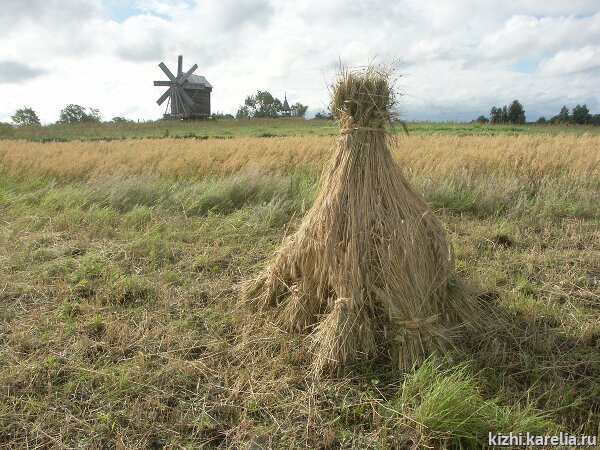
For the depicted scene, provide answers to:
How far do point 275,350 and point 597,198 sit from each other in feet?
17.5

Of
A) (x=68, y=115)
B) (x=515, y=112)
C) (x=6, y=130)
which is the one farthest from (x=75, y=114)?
(x=515, y=112)

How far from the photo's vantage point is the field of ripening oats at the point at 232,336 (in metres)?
2.13

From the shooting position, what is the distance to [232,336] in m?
2.97

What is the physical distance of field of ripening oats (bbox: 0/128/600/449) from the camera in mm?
Answer: 2133

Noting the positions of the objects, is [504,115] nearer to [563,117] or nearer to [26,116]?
[563,117]

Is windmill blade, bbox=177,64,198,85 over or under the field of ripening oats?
over

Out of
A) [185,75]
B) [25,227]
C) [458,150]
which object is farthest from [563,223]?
[185,75]

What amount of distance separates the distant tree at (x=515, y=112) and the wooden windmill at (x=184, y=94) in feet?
91.5

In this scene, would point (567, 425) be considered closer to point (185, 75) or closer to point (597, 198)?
point (597, 198)

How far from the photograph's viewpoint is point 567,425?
6.94 ft

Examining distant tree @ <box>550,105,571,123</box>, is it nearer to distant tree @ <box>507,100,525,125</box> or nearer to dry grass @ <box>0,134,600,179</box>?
distant tree @ <box>507,100,525,125</box>

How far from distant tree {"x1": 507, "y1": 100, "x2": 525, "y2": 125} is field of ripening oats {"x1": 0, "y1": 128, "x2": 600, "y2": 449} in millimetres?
34432

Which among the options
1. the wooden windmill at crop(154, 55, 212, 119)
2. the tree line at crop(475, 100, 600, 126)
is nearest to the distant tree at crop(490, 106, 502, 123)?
the tree line at crop(475, 100, 600, 126)

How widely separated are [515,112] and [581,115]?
5.58 meters
